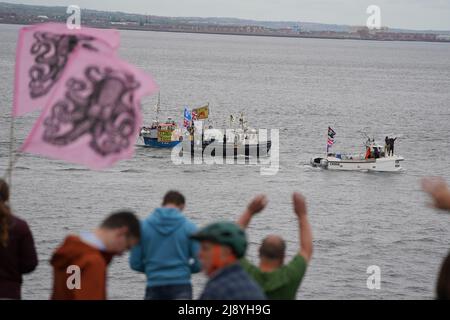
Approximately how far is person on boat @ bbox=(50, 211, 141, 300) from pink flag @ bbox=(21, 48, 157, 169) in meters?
0.45

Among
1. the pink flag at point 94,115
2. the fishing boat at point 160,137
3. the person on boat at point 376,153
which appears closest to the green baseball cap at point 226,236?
the pink flag at point 94,115

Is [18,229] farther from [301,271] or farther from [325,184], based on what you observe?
[325,184]

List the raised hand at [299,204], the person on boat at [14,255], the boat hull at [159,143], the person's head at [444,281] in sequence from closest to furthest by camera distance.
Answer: the person's head at [444,281] < the raised hand at [299,204] < the person on boat at [14,255] < the boat hull at [159,143]

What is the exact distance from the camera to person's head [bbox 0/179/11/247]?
767cm

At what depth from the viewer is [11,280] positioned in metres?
8.20

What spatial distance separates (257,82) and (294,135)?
3580 inches

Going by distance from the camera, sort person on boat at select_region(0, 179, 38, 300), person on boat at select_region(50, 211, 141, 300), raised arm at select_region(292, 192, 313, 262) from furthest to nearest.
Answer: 1. person on boat at select_region(0, 179, 38, 300)
2. raised arm at select_region(292, 192, 313, 262)
3. person on boat at select_region(50, 211, 141, 300)

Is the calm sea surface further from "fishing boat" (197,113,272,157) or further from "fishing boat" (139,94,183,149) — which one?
"fishing boat" (197,113,272,157)

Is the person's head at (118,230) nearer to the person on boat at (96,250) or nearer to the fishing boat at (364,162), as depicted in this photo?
the person on boat at (96,250)

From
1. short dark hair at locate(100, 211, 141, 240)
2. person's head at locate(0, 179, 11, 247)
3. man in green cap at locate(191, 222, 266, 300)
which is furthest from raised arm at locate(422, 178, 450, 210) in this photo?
person's head at locate(0, 179, 11, 247)

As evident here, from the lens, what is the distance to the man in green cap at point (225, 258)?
20.1 ft

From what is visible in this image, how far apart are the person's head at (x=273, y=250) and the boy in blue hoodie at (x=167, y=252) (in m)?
0.85

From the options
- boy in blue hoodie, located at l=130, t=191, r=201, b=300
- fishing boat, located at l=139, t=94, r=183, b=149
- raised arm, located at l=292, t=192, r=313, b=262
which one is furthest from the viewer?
fishing boat, located at l=139, t=94, r=183, b=149
